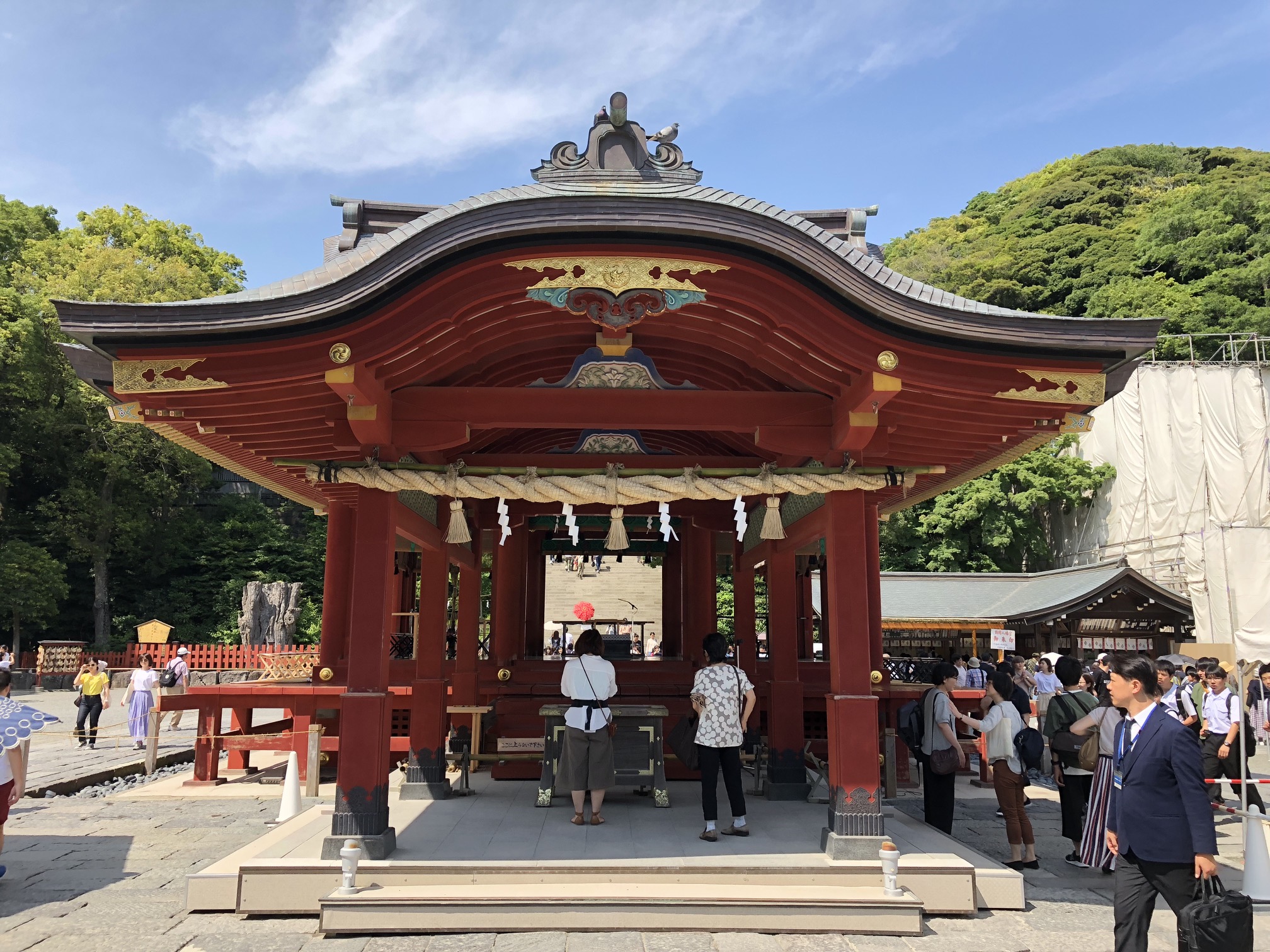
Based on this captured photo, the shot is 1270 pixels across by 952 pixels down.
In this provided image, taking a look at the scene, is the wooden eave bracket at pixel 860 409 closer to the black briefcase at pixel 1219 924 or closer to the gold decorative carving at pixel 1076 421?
the gold decorative carving at pixel 1076 421

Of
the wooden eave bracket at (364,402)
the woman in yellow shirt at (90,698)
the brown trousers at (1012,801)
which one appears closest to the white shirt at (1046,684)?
the brown trousers at (1012,801)

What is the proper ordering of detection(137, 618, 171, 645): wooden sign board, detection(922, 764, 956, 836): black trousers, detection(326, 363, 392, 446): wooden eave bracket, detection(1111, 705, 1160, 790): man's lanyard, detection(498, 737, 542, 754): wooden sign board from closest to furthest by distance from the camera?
1. detection(1111, 705, 1160, 790): man's lanyard
2. detection(326, 363, 392, 446): wooden eave bracket
3. detection(922, 764, 956, 836): black trousers
4. detection(498, 737, 542, 754): wooden sign board
5. detection(137, 618, 171, 645): wooden sign board

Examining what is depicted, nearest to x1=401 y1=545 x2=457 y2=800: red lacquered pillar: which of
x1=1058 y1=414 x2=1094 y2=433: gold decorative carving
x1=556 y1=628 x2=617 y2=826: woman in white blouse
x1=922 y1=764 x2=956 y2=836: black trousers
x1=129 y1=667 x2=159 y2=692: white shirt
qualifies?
x1=556 y1=628 x2=617 y2=826: woman in white blouse

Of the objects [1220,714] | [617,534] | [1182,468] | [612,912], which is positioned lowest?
[612,912]

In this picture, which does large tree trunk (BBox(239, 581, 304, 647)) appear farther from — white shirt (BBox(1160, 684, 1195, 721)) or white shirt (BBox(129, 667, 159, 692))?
white shirt (BBox(1160, 684, 1195, 721))

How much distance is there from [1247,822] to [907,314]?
4.36 metres

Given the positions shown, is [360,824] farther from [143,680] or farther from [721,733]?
[143,680]

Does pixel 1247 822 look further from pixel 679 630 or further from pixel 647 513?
pixel 679 630

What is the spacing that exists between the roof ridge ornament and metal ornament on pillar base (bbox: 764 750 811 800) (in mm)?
5580

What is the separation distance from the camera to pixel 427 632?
859 cm

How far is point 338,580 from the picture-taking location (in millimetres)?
11172

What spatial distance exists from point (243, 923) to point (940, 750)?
202 inches

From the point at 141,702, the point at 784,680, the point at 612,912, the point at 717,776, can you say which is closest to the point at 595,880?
the point at 612,912

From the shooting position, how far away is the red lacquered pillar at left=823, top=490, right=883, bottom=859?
231 inches
